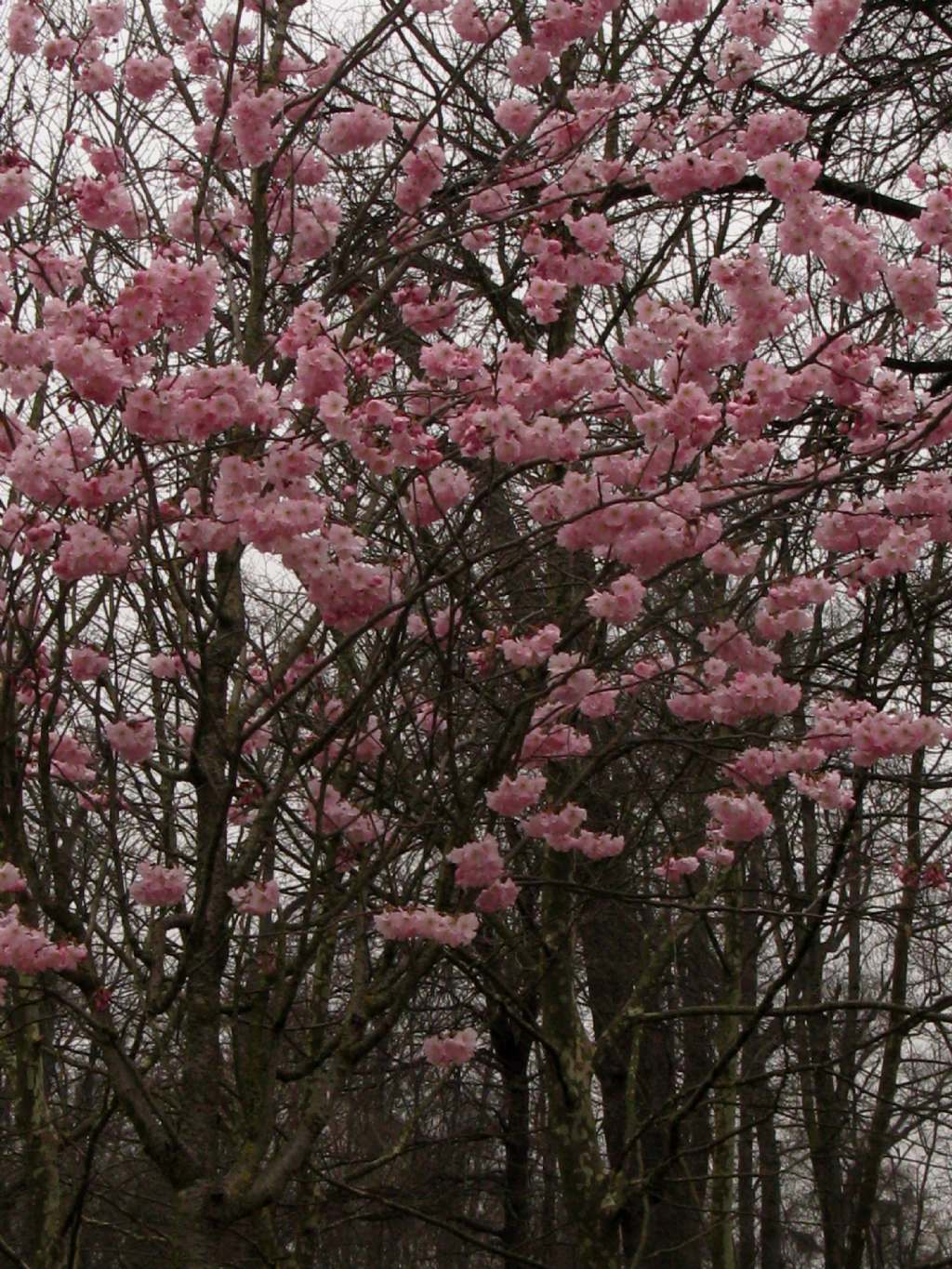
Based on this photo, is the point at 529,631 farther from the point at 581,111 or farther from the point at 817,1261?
the point at 817,1261

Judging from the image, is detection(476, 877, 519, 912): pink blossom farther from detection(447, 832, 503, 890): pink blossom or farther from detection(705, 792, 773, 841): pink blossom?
detection(705, 792, 773, 841): pink blossom

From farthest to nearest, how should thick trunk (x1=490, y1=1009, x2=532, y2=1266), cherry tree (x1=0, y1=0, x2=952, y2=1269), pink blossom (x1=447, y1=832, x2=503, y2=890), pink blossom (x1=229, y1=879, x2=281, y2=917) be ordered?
thick trunk (x1=490, y1=1009, x2=532, y2=1266), pink blossom (x1=229, y1=879, x2=281, y2=917), pink blossom (x1=447, y1=832, x2=503, y2=890), cherry tree (x1=0, y1=0, x2=952, y2=1269)

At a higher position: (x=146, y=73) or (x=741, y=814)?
(x=146, y=73)

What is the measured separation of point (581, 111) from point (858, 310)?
3.76 m

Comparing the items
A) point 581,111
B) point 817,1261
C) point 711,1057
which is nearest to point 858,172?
point 581,111

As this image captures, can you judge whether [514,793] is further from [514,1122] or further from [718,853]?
[514,1122]

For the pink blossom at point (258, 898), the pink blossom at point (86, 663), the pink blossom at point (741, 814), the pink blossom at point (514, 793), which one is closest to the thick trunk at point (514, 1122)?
the pink blossom at point (741, 814)

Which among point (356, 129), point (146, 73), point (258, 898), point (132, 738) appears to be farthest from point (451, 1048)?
point (146, 73)

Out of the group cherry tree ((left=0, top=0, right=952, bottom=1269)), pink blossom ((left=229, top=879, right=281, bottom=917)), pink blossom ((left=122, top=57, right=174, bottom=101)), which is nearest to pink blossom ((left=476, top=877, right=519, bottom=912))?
cherry tree ((left=0, top=0, right=952, bottom=1269))

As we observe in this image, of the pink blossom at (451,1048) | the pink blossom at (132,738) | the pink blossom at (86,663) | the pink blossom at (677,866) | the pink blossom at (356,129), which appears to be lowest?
the pink blossom at (451,1048)

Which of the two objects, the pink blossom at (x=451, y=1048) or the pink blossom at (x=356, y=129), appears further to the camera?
the pink blossom at (x=451, y=1048)

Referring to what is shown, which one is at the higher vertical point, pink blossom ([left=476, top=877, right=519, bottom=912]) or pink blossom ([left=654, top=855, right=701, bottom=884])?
pink blossom ([left=654, top=855, right=701, bottom=884])

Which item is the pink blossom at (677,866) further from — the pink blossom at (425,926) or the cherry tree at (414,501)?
the pink blossom at (425,926)

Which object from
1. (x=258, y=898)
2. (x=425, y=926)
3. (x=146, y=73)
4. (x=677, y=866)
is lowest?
(x=425, y=926)
